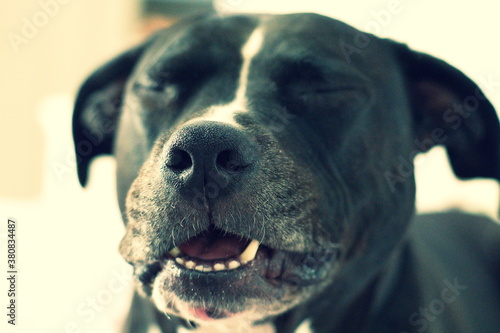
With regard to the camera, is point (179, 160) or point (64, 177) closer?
point (179, 160)

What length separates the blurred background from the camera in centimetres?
241

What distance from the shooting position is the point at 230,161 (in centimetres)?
121

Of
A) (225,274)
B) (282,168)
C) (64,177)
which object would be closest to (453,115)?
(282,168)

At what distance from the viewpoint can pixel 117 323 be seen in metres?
2.46

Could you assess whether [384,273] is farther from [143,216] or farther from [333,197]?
[143,216]

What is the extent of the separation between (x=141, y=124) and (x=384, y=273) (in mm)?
1056

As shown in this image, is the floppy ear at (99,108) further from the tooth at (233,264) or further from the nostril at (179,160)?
the tooth at (233,264)

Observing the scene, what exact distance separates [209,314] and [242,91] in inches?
27.5

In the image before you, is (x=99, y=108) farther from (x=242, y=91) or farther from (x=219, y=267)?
(x=219, y=267)

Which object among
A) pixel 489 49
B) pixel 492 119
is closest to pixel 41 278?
pixel 492 119

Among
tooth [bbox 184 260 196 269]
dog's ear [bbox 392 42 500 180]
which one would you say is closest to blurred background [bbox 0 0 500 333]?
dog's ear [bbox 392 42 500 180]

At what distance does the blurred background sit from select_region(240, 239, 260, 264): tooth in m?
1.02

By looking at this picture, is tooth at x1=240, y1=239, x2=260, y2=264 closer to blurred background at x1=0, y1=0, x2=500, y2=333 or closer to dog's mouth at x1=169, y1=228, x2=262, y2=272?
dog's mouth at x1=169, y1=228, x2=262, y2=272

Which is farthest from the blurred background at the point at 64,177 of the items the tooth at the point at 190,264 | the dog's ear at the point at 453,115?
the tooth at the point at 190,264
